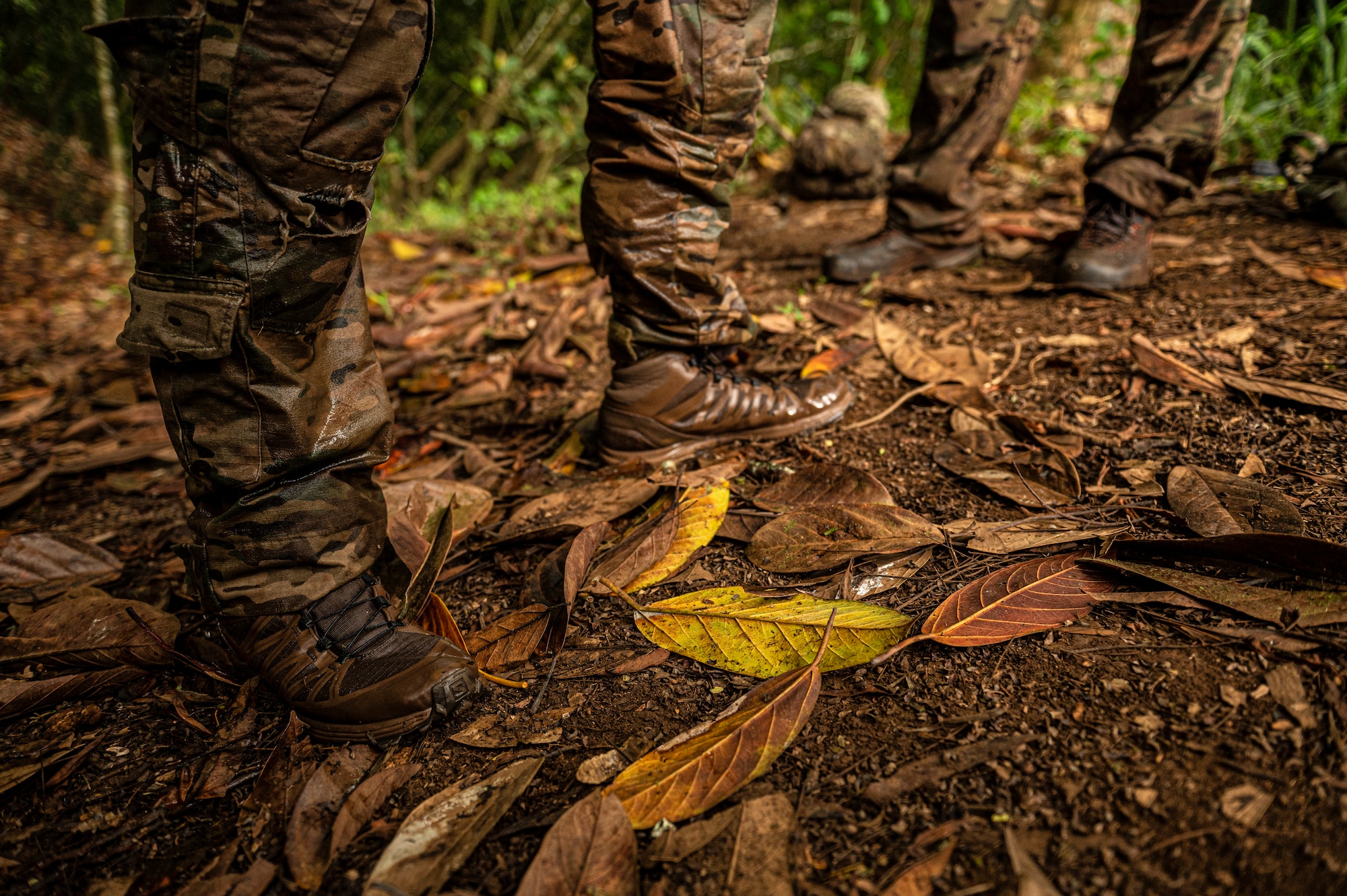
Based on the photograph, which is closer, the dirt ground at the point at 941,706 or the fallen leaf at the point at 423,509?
the dirt ground at the point at 941,706

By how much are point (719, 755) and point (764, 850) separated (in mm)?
140

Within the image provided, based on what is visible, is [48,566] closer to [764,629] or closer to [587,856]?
[587,856]

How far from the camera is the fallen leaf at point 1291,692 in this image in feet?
3.11

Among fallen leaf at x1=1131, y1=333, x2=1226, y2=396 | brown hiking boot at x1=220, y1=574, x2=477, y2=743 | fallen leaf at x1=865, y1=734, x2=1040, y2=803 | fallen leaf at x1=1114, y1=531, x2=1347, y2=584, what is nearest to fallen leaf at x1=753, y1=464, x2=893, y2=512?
fallen leaf at x1=1114, y1=531, x2=1347, y2=584

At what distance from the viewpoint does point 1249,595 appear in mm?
1127

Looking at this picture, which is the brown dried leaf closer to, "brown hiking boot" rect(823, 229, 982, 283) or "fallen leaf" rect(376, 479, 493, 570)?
"fallen leaf" rect(376, 479, 493, 570)

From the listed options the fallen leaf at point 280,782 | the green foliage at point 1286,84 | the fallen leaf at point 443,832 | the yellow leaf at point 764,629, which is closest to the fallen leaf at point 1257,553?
the yellow leaf at point 764,629

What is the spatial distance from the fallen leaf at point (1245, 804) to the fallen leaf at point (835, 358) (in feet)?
4.56

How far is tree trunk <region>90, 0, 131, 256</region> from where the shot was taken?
4602mm

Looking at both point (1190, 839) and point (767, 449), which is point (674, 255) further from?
point (1190, 839)

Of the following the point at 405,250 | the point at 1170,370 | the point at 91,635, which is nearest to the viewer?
the point at 91,635

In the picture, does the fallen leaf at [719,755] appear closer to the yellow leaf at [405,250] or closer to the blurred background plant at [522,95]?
the blurred background plant at [522,95]

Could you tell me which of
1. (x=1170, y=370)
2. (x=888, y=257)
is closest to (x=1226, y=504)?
(x=1170, y=370)

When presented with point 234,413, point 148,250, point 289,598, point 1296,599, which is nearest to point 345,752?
point 289,598
